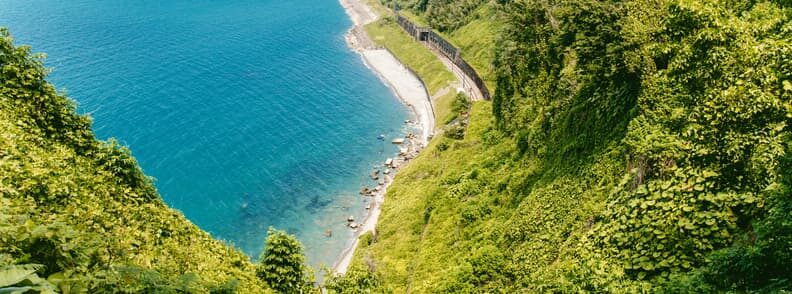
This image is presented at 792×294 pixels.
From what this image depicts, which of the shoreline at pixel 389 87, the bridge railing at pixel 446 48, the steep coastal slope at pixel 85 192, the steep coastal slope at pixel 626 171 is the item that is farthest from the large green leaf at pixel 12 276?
the bridge railing at pixel 446 48

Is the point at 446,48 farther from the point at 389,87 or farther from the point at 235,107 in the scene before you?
the point at 235,107

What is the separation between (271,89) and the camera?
10769cm

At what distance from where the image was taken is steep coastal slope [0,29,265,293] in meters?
19.5

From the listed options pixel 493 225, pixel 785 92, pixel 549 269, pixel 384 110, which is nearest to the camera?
pixel 785 92

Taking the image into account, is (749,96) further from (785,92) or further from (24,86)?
(24,86)

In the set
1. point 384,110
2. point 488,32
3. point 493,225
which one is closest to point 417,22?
point 488,32

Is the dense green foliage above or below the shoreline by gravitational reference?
below

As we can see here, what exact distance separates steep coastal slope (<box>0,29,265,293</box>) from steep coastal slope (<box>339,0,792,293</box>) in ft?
43.7

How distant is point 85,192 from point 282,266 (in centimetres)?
1405

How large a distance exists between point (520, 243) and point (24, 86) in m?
31.7

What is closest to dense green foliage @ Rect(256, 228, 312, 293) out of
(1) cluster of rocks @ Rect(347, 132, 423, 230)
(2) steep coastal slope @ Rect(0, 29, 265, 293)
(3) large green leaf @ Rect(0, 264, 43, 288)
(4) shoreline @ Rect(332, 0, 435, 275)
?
(2) steep coastal slope @ Rect(0, 29, 265, 293)

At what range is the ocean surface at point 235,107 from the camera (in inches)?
2712

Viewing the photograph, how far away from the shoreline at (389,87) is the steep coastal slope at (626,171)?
9405 millimetres

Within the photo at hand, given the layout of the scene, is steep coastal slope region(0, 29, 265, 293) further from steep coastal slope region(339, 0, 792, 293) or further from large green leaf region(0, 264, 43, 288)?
steep coastal slope region(339, 0, 792, 293)
